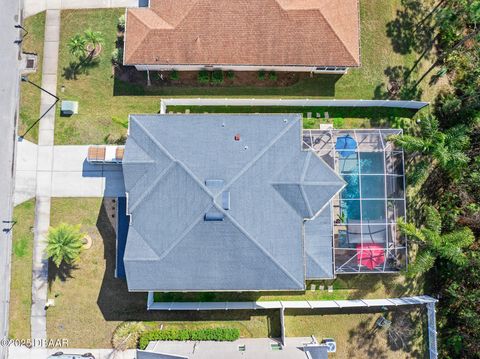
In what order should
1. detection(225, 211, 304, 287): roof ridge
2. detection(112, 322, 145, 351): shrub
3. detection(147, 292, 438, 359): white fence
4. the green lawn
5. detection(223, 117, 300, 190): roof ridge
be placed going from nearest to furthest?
detection(225, 211, 304, 287): roof ridge < detection(223, 117, 300, 190): roof ridge < detection(147, 292, 438, 359): white fence < detection(112, 322, 145, 351): shrub < the green lawn

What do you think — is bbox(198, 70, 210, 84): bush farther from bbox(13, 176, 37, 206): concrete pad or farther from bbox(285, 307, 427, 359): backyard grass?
bbox(285, 307, 427, 359): backyard grass

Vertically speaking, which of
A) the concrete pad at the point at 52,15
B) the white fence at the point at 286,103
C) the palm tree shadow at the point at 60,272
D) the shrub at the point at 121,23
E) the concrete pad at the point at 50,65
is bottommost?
the palm tree shadow at the point at 60,272

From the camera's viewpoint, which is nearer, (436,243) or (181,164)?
(181,164)

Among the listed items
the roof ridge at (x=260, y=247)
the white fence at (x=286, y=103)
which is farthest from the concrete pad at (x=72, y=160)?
the roof ridge at (x=260, y=247)

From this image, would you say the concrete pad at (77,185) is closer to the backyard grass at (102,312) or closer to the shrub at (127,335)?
the backyard grass at (102,312)

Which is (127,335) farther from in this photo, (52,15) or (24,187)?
(52,15)

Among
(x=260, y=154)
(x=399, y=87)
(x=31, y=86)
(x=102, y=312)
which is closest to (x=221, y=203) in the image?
(x=260, y=154)

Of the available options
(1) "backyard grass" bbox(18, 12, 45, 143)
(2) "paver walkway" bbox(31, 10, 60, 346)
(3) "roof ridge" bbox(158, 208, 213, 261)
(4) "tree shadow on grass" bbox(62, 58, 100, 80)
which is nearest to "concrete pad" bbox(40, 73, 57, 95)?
(2) "paver walkway" bbox(31, 10, 60, 346)
